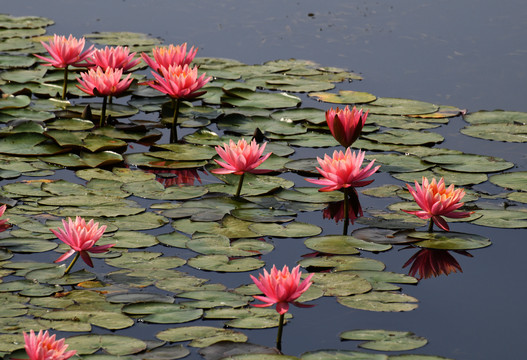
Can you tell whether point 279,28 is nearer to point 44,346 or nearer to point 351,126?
point 351,126

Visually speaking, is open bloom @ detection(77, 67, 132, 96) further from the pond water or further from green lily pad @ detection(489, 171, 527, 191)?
green lily pad @ detection(489, 171, 527, 191)

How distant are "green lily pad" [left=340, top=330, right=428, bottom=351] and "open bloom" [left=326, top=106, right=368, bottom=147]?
6.10 feet

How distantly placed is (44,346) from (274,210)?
7.06ft

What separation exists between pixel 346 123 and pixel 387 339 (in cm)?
196

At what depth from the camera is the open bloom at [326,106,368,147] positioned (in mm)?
4922

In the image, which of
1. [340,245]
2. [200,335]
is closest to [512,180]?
[340,245]

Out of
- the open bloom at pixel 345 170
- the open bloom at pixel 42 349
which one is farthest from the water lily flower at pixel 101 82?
the open bloom at pixel 42 349

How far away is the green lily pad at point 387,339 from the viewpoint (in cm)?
317

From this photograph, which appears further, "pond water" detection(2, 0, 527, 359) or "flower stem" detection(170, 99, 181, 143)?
"flower stem" detection(170, 99, 181, 143)

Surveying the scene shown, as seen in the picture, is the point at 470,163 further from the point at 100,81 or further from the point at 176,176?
the point at 100,81

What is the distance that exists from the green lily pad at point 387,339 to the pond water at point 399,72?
0.04 metres

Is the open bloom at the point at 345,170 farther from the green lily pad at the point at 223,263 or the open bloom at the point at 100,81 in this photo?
the open bloom at the point at 100,81

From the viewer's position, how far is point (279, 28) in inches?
343

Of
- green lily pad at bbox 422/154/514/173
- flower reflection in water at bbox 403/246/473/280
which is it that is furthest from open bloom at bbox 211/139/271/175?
green lily pad at bbox 422/154/514/173
